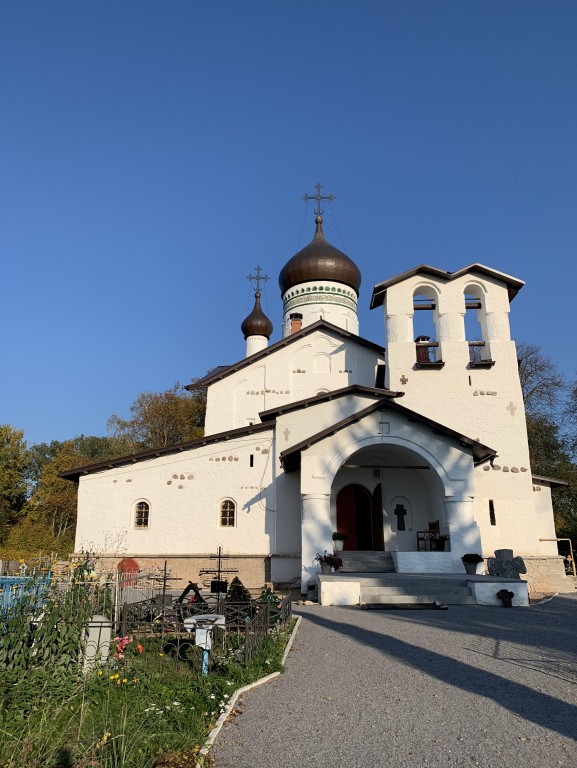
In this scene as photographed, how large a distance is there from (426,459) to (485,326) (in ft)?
19.0

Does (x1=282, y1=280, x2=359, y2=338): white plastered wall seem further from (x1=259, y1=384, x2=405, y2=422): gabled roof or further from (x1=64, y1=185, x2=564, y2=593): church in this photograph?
(x1=259, y1=384, x2=405, y2=422): gabled roof

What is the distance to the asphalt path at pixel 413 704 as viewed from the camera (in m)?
4.35

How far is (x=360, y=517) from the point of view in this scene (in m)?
18.9

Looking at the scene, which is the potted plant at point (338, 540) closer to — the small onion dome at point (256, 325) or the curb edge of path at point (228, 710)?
the curb edge of path at point (228, 710)

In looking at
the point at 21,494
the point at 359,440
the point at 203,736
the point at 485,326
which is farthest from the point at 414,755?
the point at 21,494

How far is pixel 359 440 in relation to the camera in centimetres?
1664

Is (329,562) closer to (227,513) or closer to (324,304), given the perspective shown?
(227,513)

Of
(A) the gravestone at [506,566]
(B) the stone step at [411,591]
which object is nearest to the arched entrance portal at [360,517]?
(A) the gravestone at [506,566]

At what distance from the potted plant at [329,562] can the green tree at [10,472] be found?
2612 centimetres

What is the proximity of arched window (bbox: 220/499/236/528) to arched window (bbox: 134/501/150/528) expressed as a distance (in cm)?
234

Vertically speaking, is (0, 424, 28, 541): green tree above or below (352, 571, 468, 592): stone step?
above

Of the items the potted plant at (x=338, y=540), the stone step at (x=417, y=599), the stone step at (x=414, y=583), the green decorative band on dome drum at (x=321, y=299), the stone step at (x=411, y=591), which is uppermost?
the green decorative band on dome drum at (x=321, y=299)

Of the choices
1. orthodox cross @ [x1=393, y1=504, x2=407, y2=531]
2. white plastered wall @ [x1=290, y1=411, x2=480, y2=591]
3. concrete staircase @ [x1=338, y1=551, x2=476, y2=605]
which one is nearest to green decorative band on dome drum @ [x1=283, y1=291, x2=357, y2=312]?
white plastered wall @ [x1=290, y1=411, x2=480, y2=591]

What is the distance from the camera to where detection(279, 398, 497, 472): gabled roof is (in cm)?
1620
